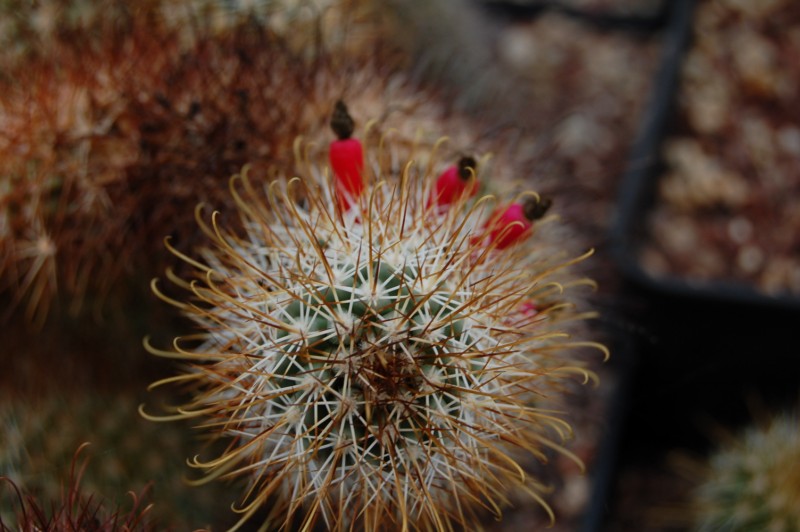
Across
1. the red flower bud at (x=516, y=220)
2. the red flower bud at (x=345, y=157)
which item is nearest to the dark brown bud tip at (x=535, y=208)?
the red flower bud at (x=516, y=220)

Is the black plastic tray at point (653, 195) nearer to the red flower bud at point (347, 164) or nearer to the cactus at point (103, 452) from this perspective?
the red flower bud at point (347, 164)

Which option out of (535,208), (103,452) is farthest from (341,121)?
(103,452)

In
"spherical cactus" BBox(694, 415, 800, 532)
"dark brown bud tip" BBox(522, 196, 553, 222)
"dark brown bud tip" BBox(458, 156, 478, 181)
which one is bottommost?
"spherical cactus" BBox(694, 415, 800, 532)

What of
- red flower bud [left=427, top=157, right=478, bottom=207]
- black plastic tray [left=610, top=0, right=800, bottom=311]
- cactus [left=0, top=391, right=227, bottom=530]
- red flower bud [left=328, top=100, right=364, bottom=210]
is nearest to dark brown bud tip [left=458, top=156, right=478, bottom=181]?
red flower bud [left=427, top=157, right=478, bottom=207]

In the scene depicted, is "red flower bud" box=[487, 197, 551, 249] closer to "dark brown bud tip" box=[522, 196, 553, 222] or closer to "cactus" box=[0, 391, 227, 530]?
"dark brown bud tip" box=[522, 196, 553, 222]

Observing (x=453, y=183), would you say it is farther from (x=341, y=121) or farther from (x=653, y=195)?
(x=653, y=195)

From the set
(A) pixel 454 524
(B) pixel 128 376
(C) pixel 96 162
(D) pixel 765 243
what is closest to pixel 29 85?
(C) pixel 96 162
